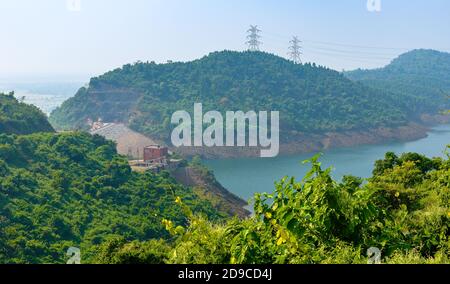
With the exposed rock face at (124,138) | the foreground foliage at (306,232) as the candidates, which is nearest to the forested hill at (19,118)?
the exposed rock face at (124,138)

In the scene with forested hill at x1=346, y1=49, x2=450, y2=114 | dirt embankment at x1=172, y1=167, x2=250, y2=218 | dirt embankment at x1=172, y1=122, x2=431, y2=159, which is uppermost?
forested hill at x1=346, y1=49, x2=450, y2=114

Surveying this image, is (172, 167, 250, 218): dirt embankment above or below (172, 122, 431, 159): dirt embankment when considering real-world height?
below

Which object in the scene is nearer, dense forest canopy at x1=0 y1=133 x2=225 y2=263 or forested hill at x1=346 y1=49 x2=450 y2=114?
dense forest canopy at x1=0 y1=133 x2=225 y2=263

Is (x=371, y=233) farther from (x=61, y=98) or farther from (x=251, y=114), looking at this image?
(x=61, y=98)

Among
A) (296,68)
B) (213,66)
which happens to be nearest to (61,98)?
(213,66)

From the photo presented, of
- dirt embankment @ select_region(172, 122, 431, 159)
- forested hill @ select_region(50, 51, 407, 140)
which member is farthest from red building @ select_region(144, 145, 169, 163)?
forested hill @ select_region(50, 51, 407, 140)

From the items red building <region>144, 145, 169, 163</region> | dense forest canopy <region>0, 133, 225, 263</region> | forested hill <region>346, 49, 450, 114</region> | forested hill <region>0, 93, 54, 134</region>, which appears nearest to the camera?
dense forest canopy <region>0, 133, 225, 263</region>

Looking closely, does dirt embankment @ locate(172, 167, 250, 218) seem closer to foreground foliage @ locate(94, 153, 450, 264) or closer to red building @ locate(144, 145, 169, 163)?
red building @ locate(144, 145, 169, 163)

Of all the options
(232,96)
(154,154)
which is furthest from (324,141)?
(154,154)
